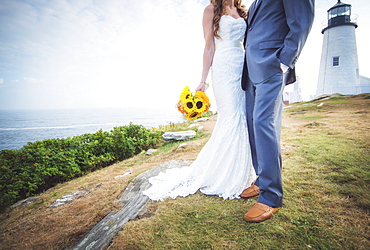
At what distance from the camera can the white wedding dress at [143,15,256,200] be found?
2484 mm

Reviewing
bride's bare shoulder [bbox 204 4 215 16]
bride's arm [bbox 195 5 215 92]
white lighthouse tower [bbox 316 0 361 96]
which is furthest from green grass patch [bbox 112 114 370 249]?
white lighthouse tower [bbox 316 0 361 96]

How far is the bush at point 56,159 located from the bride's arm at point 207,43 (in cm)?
455

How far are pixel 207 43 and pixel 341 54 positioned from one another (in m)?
25.4

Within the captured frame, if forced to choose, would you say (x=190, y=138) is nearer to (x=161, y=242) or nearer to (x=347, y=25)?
(x=161, y=242)

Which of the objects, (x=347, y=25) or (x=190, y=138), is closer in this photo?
(x=190, y=138)

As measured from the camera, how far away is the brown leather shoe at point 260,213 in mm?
1759

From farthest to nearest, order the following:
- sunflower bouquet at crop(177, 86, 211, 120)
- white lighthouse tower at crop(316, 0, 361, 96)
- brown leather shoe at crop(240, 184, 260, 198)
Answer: white lighthouse tower at crop(316, 0, 361, 96), sunflower bouquet at crop(177, 86, 211, 120), brown leather shoe at crop(240, 184, 260, 198)

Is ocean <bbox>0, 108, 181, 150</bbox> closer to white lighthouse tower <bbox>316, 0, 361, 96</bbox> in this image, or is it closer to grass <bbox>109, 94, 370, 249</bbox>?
grass <bbox>109, 94, 370, 249</bbox>

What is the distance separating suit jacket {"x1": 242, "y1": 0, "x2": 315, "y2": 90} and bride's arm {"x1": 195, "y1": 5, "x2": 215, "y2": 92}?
0.66m

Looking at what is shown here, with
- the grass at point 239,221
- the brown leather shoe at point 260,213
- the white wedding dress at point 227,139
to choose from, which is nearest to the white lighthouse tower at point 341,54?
the grass at point 239,221

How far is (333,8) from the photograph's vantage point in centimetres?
2075

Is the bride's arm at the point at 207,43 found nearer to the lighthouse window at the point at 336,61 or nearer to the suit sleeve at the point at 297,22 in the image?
the suit sleeve at the point at 297,22

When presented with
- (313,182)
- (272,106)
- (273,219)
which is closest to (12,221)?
(273,219)

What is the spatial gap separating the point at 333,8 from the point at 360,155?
26.7m
